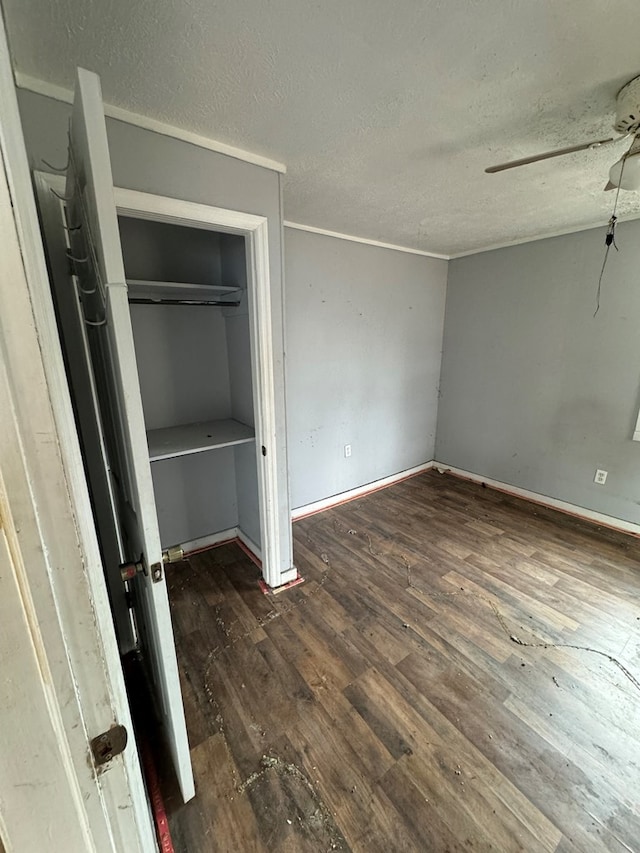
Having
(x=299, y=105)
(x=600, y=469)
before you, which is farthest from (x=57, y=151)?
(x=600, y=469)

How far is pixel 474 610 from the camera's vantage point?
2002 millimetres

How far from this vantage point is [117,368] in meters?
0.78

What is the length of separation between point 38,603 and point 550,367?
3612mm

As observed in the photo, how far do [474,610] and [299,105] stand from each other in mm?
2552

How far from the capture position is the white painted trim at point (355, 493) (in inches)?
121

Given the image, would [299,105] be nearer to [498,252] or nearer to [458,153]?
[458,153]

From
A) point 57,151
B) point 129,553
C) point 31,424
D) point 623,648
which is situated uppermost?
point 57,151

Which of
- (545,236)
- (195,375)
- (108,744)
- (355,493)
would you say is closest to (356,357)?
(355,493)

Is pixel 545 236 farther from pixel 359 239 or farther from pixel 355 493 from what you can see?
pixel 355 493

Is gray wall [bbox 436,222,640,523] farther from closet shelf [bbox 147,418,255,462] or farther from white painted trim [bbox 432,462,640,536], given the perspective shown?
closet shelf [bbox 147,418,255,462]

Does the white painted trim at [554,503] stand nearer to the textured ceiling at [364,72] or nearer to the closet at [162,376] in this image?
the closet at [162,376]

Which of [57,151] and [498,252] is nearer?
[57,151]

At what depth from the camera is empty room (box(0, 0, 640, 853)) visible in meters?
0.46

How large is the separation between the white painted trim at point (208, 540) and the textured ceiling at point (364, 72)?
2348 millimetres
